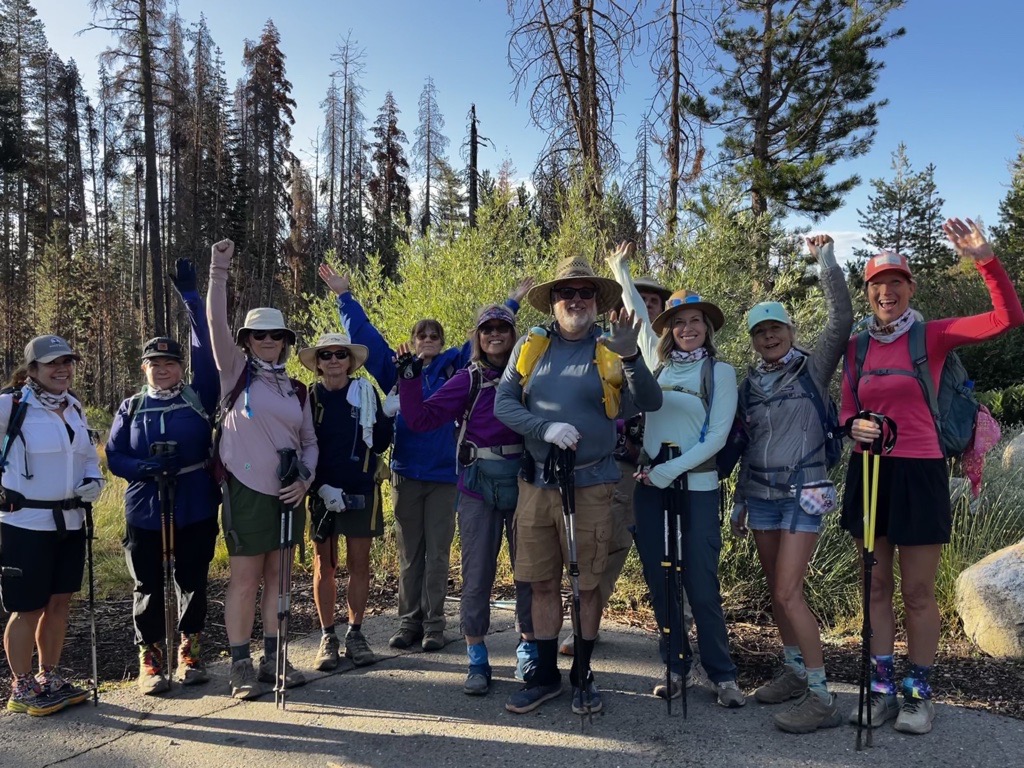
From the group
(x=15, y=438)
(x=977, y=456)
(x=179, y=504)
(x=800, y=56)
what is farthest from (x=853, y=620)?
(x=800, y=56)

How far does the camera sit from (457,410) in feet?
12.5

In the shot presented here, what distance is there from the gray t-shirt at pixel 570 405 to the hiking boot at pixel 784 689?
55.0 inches

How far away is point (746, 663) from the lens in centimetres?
419

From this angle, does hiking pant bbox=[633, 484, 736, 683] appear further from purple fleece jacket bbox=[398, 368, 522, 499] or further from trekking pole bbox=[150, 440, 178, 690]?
trekking pole bbox=[150, 440, 178, 690]

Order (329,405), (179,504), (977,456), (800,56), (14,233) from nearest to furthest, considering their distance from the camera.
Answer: (977,456)
(179,504)
(329,405)
(800,56)
(14,233)

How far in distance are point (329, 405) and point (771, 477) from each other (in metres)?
2.60

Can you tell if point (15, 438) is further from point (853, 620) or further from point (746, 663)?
point (853, 620)

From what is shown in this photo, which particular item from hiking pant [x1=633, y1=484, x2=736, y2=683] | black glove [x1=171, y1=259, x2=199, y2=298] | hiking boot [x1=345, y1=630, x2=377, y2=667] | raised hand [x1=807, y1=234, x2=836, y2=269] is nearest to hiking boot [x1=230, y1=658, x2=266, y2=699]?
hiking boot [x1=345, y1=630, x2=377, y2=667]

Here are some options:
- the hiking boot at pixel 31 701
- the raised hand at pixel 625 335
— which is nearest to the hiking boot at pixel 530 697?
the raised hand at pixel 625 335

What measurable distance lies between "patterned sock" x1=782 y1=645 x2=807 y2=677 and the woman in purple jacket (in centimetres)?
Result: 134

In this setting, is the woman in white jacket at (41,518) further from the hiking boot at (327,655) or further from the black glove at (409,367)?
the black glove at (409,367)

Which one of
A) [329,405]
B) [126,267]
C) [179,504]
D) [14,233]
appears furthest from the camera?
[126,267]

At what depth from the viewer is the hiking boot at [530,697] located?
3.55 metres

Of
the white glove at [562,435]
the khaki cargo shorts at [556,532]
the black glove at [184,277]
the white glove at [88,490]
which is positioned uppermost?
the black glove at [184,277]
